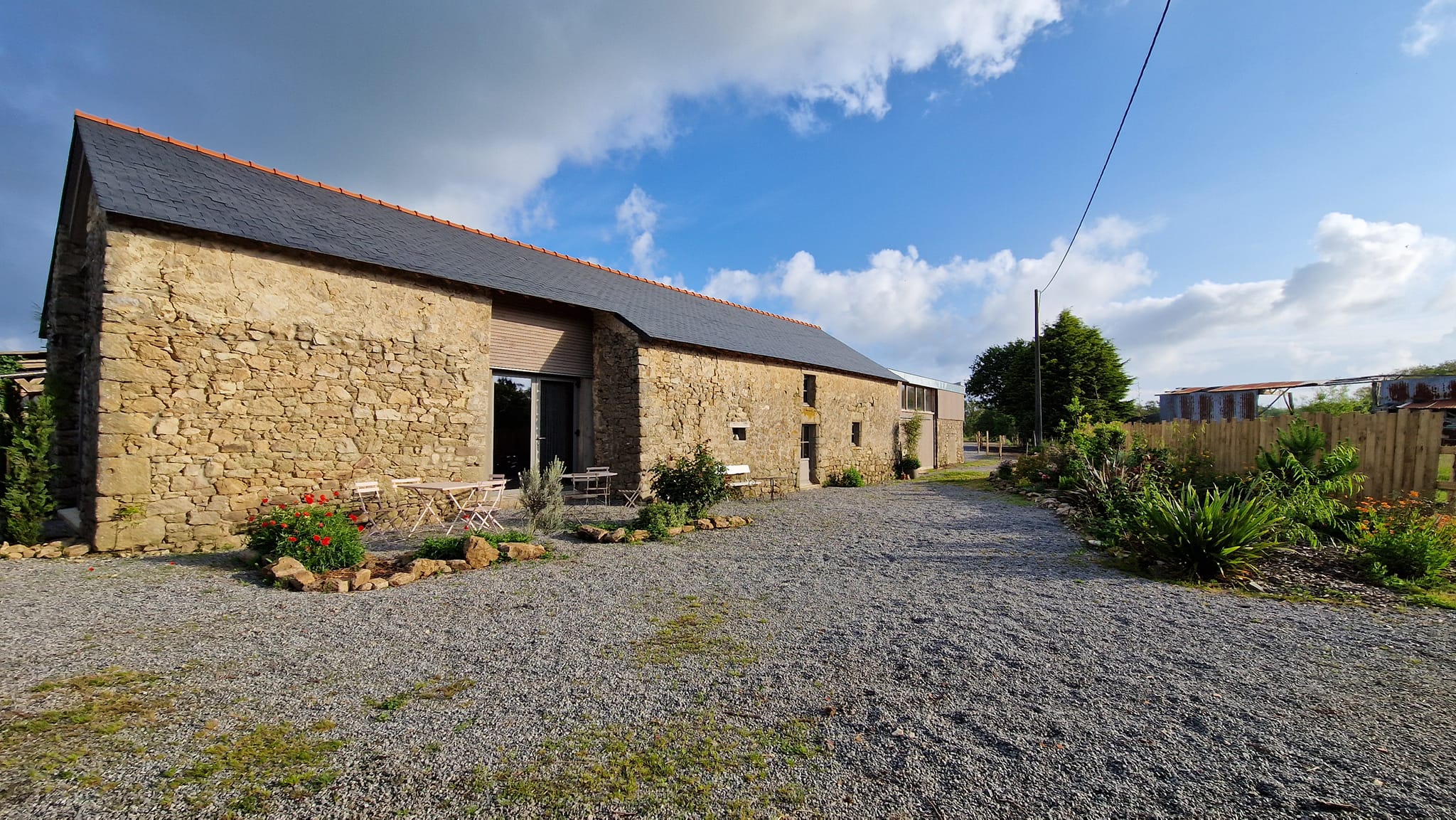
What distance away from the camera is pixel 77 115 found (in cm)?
783

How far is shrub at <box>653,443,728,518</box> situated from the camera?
912 centimetres

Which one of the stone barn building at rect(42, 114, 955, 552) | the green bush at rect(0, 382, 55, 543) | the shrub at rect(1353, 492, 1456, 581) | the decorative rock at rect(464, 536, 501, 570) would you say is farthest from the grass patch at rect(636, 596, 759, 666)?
the green bush at rect(0, 382, 55, 543)

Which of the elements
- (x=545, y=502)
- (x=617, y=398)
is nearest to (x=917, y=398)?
(x=617, y=398)

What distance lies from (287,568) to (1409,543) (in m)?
10.8

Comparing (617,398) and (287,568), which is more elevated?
(617,398)

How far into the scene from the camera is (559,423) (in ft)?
37.0

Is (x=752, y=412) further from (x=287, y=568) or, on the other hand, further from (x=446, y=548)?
(x=287, y=568)

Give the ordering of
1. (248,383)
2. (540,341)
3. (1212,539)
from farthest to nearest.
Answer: (540,341), (248,383), (1212,539)

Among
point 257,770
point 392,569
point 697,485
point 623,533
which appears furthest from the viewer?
point 697,485

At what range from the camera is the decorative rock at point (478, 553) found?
19.9ft

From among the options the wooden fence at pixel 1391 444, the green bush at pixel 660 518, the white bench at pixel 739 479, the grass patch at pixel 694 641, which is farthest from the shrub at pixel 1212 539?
the white bench at pixel 739 479

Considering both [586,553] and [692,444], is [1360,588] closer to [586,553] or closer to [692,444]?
[586,553]

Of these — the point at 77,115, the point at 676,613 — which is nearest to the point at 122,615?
the point at 676,613

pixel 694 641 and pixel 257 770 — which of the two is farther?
pixel 694 641
